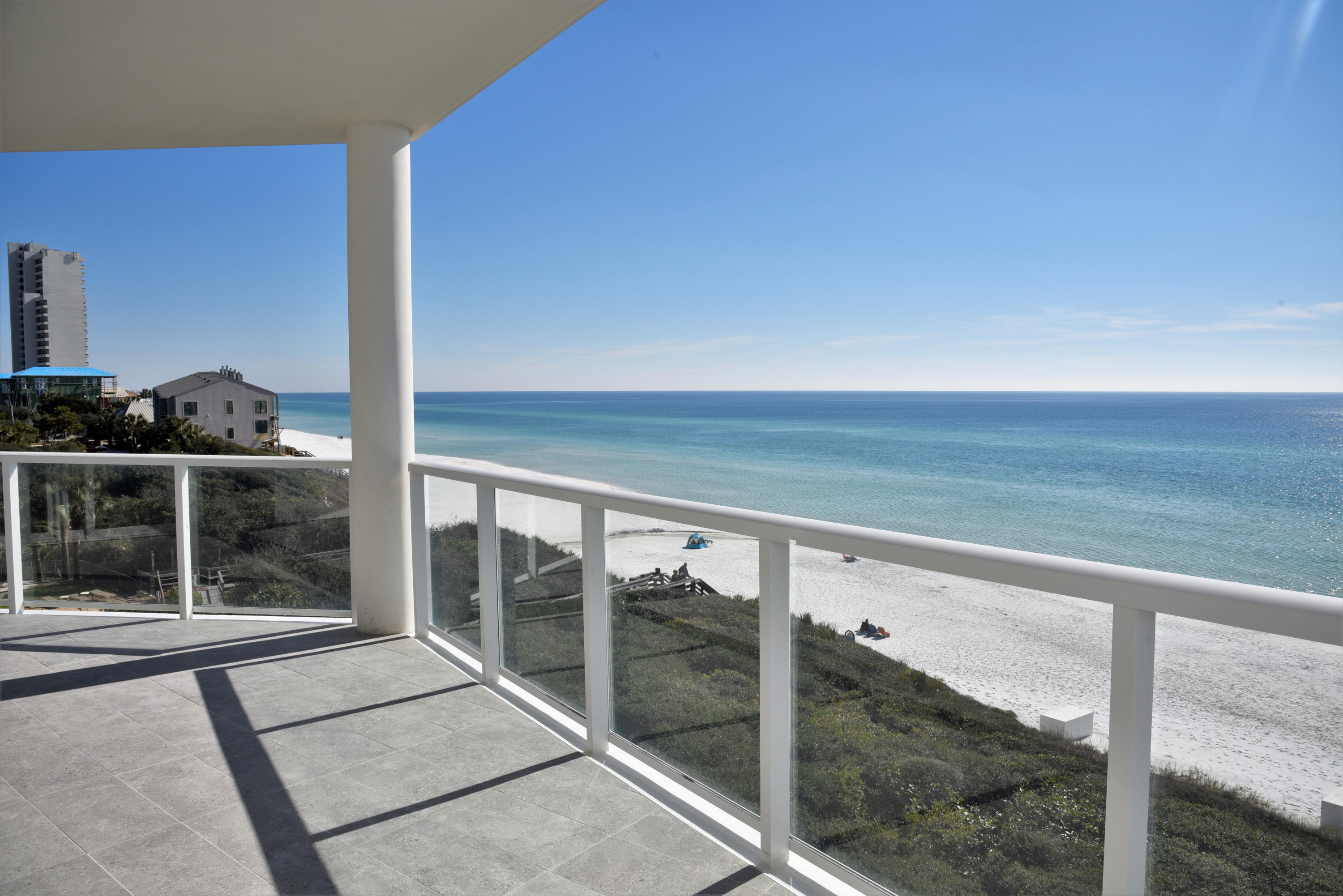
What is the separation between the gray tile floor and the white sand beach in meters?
0.76

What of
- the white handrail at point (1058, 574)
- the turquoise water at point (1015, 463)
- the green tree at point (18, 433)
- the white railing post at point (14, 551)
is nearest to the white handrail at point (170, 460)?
the white railing post at point (14, 551)

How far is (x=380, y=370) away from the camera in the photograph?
13.5 feet

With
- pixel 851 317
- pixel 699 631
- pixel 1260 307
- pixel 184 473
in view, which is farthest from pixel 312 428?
pixel 1260 307

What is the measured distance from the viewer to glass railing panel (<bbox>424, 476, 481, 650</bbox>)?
3600 millimetres

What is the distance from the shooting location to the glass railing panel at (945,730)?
1.46 metres

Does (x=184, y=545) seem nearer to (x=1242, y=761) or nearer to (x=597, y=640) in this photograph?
(x=597, y=640)

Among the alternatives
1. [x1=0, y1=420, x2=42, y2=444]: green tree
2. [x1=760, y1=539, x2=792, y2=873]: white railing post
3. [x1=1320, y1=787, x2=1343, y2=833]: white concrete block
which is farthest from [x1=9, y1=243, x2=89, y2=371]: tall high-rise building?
[x1=1320, y1=787, x2=1343, y2=833]: white concrete block

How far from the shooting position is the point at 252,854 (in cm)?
212

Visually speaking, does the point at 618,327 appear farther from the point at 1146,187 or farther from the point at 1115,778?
the point at 1115,778

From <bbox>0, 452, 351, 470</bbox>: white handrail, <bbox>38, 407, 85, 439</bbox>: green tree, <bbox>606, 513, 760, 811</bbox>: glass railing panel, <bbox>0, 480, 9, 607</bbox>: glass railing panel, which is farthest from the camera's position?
<bbox>38, 407, 85, 439</bbox>: green tree

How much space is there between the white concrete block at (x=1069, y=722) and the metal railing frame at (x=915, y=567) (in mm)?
55

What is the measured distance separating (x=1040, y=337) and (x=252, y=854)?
2192 inches

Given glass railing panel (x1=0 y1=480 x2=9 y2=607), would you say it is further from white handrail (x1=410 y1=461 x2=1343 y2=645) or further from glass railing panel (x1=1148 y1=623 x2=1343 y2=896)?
glass railing panel (x1=1148 y1=623 x2=1343 y2=896)

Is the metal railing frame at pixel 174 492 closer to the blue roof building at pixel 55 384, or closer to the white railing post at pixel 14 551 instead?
the white railing post at pixel 14 551
